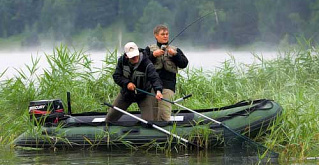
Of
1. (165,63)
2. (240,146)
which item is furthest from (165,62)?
(240,146)

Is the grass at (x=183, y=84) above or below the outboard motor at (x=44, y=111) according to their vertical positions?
above

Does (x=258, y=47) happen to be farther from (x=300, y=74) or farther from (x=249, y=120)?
(x=249, y=120)

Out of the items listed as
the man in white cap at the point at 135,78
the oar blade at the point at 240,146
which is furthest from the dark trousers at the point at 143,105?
the oar blade at the point at 240,146

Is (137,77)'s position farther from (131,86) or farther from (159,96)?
(159,96)

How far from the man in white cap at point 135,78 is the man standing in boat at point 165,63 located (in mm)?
128

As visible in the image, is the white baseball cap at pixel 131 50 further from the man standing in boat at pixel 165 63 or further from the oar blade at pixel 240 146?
the oar blade at pixel 240 146

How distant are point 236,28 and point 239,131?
8.06m

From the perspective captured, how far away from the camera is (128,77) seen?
26.0ft

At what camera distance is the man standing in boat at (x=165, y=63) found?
8.02 meters

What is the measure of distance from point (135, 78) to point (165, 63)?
0.36 metres

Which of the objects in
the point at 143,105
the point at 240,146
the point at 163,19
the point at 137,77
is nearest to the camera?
the point at 240,146

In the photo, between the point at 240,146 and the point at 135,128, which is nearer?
the point at 240,146

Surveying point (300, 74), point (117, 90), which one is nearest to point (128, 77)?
point (117, 90)

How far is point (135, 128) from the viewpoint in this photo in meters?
7.89
